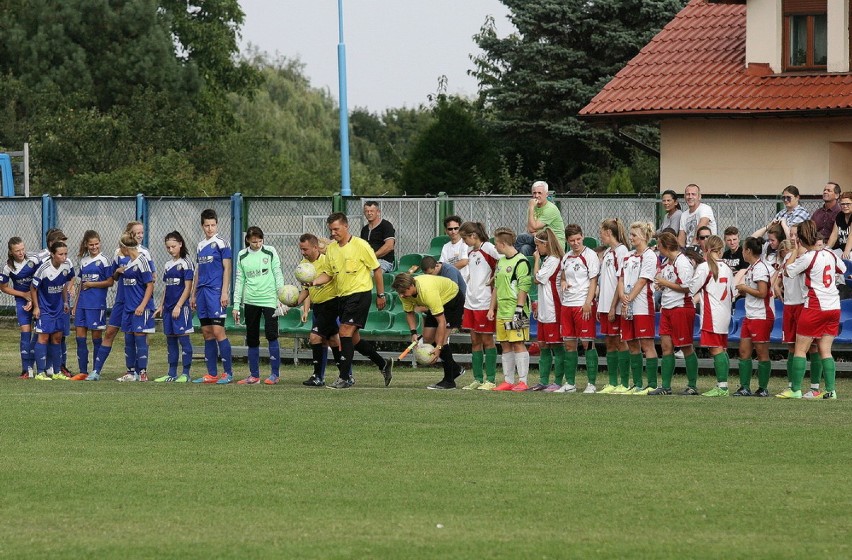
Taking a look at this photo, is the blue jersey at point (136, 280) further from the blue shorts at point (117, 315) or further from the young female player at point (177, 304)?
the young female player at point (177, 304)

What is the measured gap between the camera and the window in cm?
2786

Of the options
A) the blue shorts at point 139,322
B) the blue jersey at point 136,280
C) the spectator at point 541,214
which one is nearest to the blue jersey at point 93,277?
the blue jersey at point 136,280

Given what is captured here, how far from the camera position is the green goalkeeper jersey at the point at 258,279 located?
1767 cm

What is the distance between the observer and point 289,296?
675 inches

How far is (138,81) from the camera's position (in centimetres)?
6194

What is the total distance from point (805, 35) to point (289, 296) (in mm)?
14921

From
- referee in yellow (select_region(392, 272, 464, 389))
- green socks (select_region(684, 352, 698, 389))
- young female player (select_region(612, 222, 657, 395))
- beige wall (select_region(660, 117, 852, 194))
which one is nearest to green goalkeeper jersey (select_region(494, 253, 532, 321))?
referee in yellow (select_region(392, 272, 464, 389))

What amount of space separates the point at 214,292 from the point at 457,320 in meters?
3.02

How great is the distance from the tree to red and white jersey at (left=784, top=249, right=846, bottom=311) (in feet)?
94.5

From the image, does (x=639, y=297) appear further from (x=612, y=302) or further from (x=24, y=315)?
(x=24, y=315)

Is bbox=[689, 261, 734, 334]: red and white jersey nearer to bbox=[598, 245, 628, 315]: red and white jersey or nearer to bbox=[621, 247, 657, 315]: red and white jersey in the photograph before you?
bbox=[621, 247, 657, 315]: red and white jersey

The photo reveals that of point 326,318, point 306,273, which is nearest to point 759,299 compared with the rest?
point 326,318

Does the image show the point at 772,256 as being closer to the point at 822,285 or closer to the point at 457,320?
the point at 822,285

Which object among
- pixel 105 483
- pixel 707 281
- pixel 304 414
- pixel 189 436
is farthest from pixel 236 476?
pixel 707 281
